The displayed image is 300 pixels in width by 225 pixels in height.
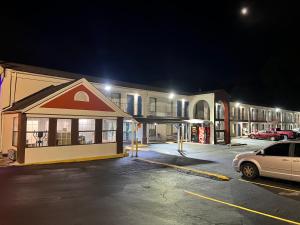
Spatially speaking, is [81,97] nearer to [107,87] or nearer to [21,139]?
[21,139]

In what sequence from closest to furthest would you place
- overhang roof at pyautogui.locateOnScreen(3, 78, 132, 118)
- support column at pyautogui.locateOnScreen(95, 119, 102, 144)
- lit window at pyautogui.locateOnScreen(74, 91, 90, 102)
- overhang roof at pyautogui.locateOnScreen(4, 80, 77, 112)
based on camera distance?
overhang roof at pyautogui.locateOnScreen(3, 78, 132, 118)
overhang roof at pyautogui.locateOnScreen(4, 80, 77, 112)
lit window at pyautogui.locateOnScreen(74, 91, 90, 102)
support column at pyautogui.locateOnScreen(95, 119, 102, 144)

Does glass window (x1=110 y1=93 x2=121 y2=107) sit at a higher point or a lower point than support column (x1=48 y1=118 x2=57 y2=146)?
higher

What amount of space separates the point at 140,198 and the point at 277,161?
5.95 m

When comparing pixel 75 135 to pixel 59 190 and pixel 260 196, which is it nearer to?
pixel 59 190

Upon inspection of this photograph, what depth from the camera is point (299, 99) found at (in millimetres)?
74250

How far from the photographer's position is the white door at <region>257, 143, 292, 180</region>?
9734 millimetres

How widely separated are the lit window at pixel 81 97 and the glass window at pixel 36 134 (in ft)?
9.98

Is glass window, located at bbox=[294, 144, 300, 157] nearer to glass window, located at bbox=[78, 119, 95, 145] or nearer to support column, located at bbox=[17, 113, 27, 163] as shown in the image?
glass window, located at bbox=[78, 119, 95, 145]

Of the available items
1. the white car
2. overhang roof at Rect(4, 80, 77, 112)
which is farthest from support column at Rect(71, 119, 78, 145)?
the white car

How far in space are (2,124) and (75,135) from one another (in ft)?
16.8

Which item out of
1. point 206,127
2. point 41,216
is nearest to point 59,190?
point 41,216

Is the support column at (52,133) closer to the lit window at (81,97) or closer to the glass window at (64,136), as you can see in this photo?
the glass window at (64,136)

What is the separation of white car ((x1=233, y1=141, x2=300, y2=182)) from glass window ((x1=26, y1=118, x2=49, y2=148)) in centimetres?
1239

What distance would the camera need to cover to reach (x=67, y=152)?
1595cm
